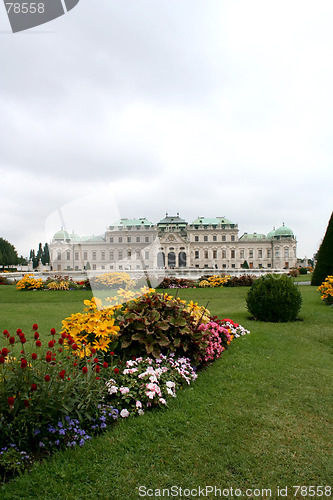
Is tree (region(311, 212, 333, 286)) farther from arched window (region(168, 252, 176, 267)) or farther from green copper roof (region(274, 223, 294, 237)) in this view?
green copper roof (region(274, 223, 294, 237))

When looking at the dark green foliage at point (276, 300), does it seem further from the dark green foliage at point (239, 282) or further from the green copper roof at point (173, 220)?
the green copper roof at point (173, 220)

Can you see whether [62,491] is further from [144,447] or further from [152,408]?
[152,408]

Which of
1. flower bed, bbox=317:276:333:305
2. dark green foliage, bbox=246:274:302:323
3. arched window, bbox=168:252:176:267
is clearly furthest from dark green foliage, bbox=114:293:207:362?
arched window, bbox=168:252:176:267

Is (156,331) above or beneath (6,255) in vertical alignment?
beneath

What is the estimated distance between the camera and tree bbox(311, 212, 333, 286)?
19.7 meters

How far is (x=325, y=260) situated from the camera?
65.9ft

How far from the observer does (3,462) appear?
2.65m

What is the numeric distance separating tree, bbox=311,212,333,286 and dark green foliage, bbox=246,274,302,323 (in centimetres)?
1208

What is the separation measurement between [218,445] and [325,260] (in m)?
19.3

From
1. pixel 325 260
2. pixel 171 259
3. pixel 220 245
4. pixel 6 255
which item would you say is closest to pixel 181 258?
pixel 171 259

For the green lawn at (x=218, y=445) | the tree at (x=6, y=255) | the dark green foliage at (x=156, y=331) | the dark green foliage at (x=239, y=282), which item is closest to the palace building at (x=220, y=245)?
the tree at (x=6, y=255)

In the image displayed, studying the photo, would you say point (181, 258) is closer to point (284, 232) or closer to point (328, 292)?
point (284, 232)

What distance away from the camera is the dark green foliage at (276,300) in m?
8.98

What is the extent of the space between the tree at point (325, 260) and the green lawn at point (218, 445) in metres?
16.1
